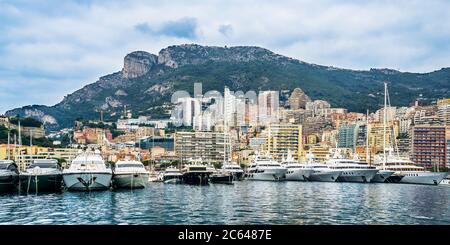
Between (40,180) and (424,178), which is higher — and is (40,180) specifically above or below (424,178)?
above

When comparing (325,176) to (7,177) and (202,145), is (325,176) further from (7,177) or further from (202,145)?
(7,177)

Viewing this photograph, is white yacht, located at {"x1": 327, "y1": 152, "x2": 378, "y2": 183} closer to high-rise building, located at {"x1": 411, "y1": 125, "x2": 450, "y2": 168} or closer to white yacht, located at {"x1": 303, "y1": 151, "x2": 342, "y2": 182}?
white yacht, located at {"x1": 303, "y1": 151, "x2": 342, "y2": 182}

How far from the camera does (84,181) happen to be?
15641mm

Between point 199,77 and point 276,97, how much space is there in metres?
14.0

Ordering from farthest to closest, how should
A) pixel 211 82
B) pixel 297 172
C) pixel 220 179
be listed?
pixel 297 172 → pixel 220 179 → pixel 211 82

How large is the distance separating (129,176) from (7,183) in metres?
4.28

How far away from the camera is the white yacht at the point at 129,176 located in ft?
57.6

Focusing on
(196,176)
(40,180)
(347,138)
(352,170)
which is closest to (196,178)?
(196,176)

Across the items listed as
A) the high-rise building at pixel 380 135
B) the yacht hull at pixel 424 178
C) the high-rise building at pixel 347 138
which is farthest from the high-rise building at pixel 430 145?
the high-rise building at pixel 347 138

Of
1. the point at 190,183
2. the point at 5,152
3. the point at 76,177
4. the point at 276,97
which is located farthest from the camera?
the point at 276,97
